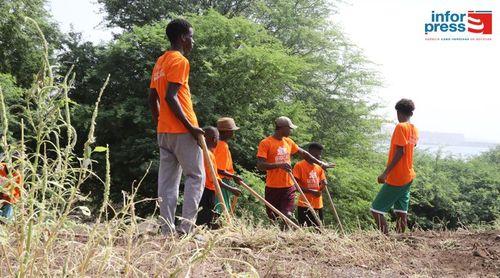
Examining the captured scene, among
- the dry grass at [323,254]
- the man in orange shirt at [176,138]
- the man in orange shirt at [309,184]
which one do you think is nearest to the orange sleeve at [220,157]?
the man in orange shirt at [309,184]

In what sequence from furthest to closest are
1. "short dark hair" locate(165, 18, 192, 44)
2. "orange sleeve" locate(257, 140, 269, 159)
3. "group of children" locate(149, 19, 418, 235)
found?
"orange sleeve" locate(257, 140, 269, 159)
"short dark hair" locate(165, 18, 192, 44)
"group of children" locate(149, 19, 418, 235)

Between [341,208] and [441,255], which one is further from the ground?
[441,255]

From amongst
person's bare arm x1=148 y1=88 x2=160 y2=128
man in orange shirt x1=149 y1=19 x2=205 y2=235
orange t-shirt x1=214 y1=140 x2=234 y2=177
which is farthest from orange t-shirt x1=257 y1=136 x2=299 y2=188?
man in orange shirt x1=149 y1=19 x2=205 y2=235

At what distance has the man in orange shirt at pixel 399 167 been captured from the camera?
17.1ft

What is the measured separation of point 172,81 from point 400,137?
270 cm

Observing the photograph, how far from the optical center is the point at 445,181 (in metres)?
20.7

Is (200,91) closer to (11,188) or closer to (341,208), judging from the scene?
(341,208)

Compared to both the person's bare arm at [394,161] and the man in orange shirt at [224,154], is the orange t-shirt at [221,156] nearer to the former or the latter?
the man in orange shirt at [224,154]

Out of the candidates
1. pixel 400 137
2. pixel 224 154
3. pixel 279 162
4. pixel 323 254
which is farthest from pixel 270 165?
pixel 323 254

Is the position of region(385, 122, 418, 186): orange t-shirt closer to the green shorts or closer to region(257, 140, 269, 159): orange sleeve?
A: the green shorts

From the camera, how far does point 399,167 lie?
5.28 metres

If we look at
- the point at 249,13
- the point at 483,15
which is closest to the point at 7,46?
the point at 249,13

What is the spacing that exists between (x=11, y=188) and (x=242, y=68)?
13.1m

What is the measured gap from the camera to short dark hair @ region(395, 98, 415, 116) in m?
5.35
